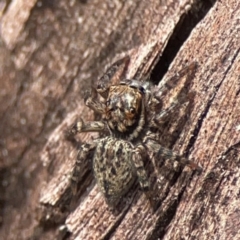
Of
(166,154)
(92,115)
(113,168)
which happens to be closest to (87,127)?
(92,115)

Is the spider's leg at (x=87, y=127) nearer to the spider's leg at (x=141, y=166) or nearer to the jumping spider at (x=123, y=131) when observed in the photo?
the jumping spider at (x=123, y=131)

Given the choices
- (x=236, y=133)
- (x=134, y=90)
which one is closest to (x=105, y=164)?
(x=134, y=90)

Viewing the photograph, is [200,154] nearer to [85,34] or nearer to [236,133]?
[236,133]

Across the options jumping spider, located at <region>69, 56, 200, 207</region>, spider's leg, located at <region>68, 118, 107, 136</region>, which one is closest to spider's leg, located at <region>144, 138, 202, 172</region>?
jumping spider, located at <region>69, 56, 200, 207</region>

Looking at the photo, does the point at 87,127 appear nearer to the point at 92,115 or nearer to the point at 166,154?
the point at 92,115

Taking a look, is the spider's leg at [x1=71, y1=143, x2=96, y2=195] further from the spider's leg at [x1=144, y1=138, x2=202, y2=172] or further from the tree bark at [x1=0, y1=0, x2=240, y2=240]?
the spider's leg at [x1=144, y1=138, x2=202, y2=172]

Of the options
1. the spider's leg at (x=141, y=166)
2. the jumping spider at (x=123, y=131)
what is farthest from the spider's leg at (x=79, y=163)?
the spider's leg at (x=141, y=166)
